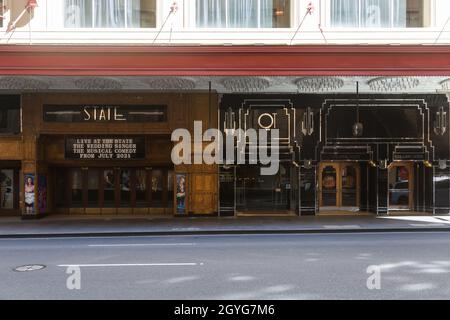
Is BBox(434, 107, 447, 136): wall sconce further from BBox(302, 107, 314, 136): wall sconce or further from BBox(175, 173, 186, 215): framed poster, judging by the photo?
BBox(175, 173, 186, 215): framed poster

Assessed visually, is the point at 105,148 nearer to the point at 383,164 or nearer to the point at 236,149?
the point at 236,149

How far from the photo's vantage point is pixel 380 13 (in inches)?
661

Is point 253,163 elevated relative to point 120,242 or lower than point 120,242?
elevated

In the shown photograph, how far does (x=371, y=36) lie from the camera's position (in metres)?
16.3

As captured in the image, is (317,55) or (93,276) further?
(317,55)

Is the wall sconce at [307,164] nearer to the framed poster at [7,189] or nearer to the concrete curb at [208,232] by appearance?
the concrete curb at [208,232]

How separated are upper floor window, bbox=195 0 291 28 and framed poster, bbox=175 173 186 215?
21.1 feet

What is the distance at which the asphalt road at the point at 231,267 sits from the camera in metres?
6.24

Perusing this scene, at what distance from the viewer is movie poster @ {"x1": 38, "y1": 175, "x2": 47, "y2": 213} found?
1652 centimetres

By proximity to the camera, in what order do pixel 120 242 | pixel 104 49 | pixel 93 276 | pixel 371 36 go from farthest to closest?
pixel 371 36 → pixel 104 49 → pixel 120 242 → pixel 93 276
